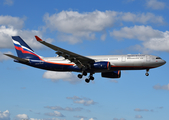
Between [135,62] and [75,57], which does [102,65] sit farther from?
[135,62]

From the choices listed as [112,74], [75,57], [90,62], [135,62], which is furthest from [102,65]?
[112,74]

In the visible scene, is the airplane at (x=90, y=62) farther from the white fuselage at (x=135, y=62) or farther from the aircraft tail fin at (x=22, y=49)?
the aircraft tail fin at (x=22, y=49)

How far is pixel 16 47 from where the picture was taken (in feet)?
188

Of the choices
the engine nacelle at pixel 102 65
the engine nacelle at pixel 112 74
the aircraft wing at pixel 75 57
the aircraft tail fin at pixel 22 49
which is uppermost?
the aircraft tail fin at pixel 22 49

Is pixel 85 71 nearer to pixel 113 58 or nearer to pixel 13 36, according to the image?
pixel 113 58

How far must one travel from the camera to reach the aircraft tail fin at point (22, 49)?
183 feet

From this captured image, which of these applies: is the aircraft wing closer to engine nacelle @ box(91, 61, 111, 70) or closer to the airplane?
the airplane

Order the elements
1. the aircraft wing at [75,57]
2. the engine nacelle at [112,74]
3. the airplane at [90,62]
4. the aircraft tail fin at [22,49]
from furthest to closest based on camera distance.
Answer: the aircraft tail fin at [22,49]
the engine nacelle at [112,74]
the airplane at [90,62]
the aircraft wing at [75,57]

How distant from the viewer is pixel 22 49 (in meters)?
56.7

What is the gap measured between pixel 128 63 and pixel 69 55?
11.1 meters

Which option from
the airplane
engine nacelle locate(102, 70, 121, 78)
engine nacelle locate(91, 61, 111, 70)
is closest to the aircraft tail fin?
the airplane

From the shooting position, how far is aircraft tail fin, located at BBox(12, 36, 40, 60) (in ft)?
183

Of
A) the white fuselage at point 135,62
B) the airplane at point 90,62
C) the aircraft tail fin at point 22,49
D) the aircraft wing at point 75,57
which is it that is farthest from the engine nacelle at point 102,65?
the aircraft tail fin at point 22,49

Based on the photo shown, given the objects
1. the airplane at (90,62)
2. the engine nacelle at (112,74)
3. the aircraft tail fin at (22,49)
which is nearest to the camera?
the airplane at (90,62)
